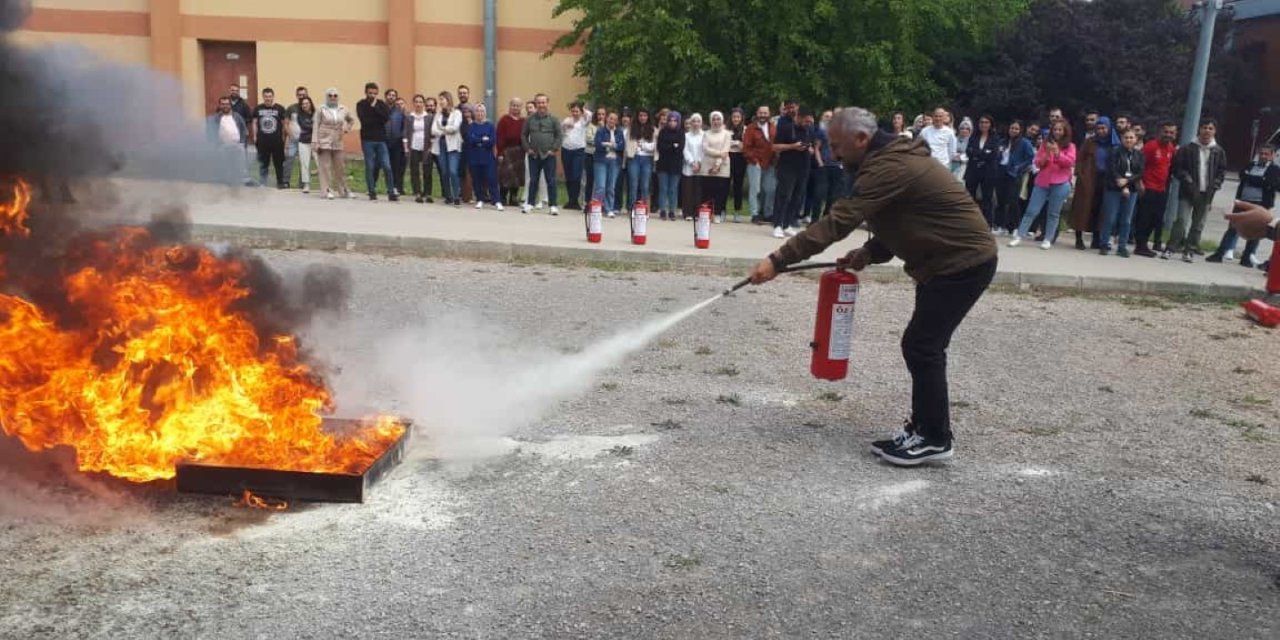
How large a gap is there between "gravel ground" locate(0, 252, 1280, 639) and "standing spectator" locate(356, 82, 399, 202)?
30.2 feet

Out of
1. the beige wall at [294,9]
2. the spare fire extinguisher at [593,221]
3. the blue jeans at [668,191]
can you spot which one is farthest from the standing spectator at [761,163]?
the beige wall at [294,9]

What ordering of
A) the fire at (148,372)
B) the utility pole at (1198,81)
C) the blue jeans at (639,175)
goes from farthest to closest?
the blue jeans at (639,175)
the utility pole at (1198,81)
the fire at (148,372)

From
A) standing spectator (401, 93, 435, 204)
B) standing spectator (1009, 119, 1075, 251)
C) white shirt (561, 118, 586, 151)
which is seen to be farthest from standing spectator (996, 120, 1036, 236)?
standing spectator (401, 93, 435, 204)

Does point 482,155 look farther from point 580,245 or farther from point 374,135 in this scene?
point 580,245

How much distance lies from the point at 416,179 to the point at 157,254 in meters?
12.0

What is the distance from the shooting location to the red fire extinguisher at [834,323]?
17.6 ft

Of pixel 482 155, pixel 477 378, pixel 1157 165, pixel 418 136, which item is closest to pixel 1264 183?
pixel 1157 165

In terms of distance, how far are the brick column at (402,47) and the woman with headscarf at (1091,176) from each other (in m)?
16.4

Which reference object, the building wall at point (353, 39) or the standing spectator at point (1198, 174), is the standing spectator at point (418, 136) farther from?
the standing spectator at point (1198, 174)

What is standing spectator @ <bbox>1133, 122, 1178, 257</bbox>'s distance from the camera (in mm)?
13172

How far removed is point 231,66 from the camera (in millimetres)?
25500

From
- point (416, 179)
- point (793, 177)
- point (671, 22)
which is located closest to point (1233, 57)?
point (671, 22)

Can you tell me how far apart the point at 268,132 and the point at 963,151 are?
437 inches

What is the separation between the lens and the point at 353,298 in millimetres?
8867
